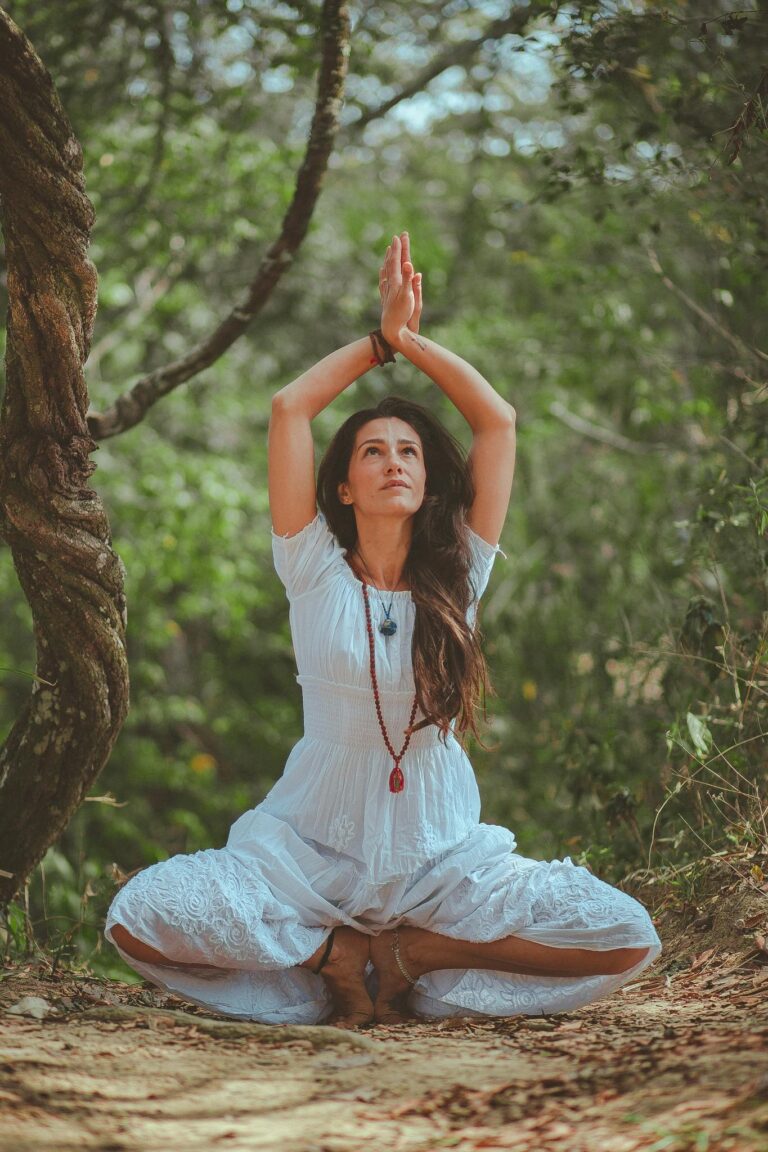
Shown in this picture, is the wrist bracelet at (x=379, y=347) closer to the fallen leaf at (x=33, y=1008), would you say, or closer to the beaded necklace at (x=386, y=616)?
the beaded necklace at (x=386, y=616)

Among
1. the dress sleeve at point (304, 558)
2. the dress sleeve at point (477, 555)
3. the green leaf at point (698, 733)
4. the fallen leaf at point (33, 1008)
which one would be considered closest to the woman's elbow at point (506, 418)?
the dress sleeve at point (477, 555)

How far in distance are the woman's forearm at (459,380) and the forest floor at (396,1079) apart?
1621 millimetres

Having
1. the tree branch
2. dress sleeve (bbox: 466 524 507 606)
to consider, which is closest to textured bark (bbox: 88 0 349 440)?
dress sleeve (bbox: 466 524 507 606)

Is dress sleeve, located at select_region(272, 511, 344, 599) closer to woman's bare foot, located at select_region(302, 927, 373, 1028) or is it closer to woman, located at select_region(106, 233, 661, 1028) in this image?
woman, located at select_region(106, 233, 661, 1028)

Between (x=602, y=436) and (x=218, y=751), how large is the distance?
Result: 179 inches

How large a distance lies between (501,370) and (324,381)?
22.6ft

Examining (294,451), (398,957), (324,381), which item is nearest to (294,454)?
(294,451)

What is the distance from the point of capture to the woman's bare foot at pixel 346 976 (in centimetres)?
307

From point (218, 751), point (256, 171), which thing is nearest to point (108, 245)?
point (256, 171)

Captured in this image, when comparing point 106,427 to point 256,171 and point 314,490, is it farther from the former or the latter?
point 256,171

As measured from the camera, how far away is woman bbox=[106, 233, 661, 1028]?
297cm

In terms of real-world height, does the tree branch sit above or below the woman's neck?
below

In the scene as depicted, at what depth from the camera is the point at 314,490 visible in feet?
10.9

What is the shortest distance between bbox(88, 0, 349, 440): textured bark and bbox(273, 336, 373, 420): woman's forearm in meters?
0.91
